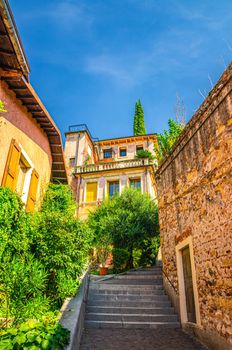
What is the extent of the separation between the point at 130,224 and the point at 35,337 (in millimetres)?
10833

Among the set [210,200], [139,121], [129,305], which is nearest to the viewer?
[210,200]

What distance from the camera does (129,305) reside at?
7.27 meters

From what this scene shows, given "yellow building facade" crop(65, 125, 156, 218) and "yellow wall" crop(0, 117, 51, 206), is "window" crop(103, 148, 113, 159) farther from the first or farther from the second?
"yellow wall" crop(0, 117, 51, 206)

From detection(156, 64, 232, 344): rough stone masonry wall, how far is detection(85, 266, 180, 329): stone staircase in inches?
40.0

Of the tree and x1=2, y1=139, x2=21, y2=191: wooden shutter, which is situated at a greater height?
the tree

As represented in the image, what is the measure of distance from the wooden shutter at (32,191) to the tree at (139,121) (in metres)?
22.2

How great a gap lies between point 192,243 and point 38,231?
3.73 metres

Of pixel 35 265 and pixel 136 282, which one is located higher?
pixel 35 265

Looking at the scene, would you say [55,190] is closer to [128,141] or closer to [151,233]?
[151,233]

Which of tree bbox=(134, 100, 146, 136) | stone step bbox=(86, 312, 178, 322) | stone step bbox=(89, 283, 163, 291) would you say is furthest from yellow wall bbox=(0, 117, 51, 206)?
tree bbox=(134, 100, 146, 136)

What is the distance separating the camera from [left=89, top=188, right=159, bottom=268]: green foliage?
13992mm

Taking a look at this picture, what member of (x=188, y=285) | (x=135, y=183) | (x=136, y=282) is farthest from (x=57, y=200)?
(x=135, y=183)

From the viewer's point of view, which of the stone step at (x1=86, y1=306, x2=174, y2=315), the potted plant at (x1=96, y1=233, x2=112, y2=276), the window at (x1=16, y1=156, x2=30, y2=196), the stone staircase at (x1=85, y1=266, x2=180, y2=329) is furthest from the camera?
the potted plant at (x1=96, y1=233, x2=112, y2=276)

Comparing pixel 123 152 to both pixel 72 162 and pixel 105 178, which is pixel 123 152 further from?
pixel 105 178
